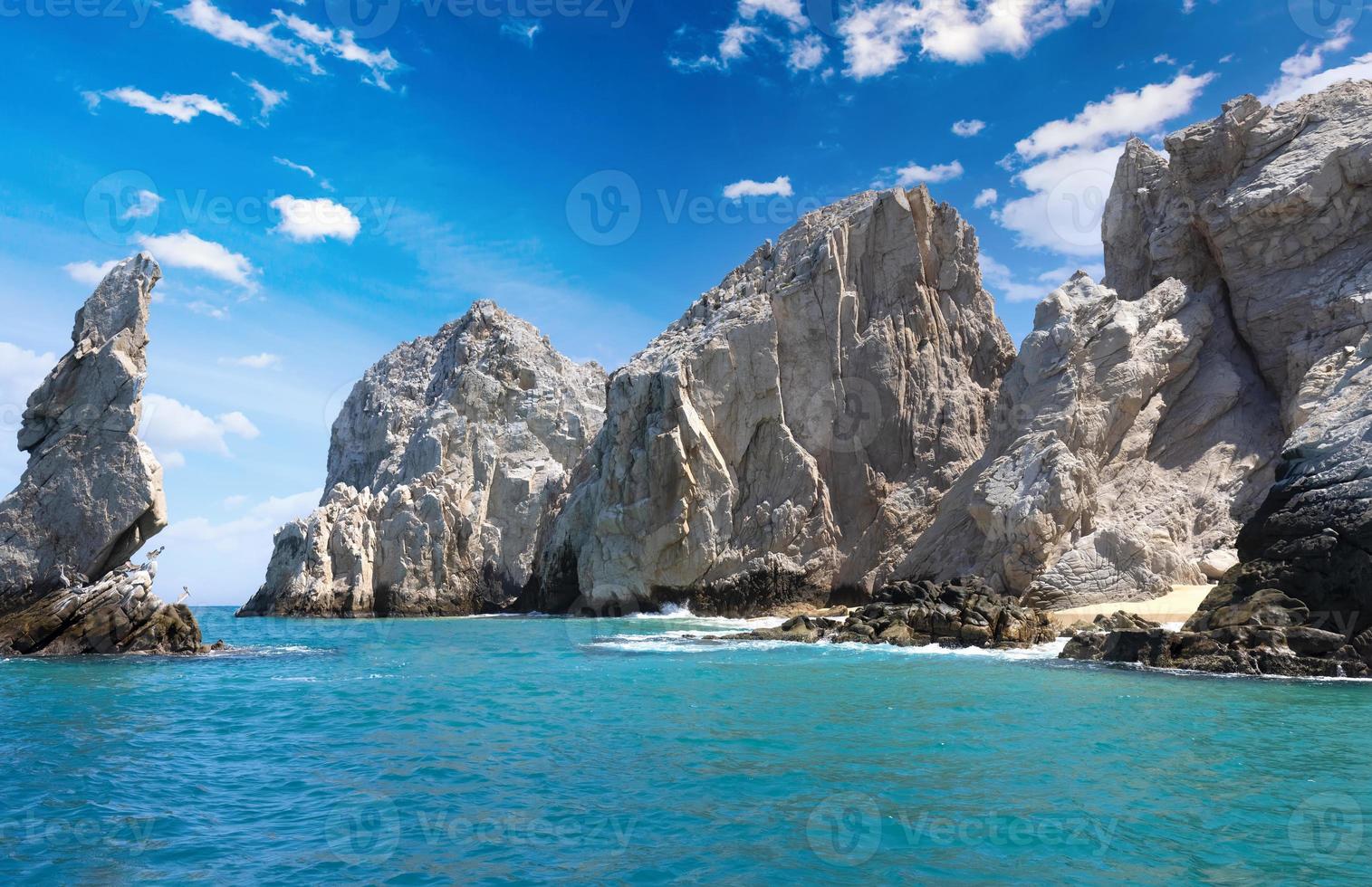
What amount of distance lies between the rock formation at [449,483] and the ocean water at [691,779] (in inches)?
1551

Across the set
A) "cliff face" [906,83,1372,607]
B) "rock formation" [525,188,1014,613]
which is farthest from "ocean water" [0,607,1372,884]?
"rock formation" [525,188,1014,613]

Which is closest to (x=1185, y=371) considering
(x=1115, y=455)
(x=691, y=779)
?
(x=1115, y=455)

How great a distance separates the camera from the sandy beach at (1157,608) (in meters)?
30.3

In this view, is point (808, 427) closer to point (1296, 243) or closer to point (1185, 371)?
point (1185, 371)

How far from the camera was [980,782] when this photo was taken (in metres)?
11.6

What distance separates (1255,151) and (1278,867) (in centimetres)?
4173

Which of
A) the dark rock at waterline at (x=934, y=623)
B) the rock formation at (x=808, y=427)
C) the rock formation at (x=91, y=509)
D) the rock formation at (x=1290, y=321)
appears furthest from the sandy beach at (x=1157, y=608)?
the rock formation at (x=91, y=509)

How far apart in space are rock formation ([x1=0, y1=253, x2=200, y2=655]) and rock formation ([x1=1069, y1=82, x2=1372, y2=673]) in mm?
28399

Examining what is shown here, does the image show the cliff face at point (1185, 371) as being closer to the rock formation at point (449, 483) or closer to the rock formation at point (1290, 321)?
the rock formation at point (1290, 321)

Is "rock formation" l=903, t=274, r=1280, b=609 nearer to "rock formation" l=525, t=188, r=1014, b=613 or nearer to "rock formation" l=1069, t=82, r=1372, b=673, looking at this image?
"rock formation" l=1069, t=82, r=1372, b=673

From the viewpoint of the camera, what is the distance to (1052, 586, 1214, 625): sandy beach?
30266 millimetres

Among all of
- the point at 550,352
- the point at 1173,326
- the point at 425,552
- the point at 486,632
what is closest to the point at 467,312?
the point at 550,352

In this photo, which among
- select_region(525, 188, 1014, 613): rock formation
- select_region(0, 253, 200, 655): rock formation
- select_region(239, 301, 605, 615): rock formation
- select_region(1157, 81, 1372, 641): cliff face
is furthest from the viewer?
select_region(239, 301, 605, 615): rock formation

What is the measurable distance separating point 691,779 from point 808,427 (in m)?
42.8
